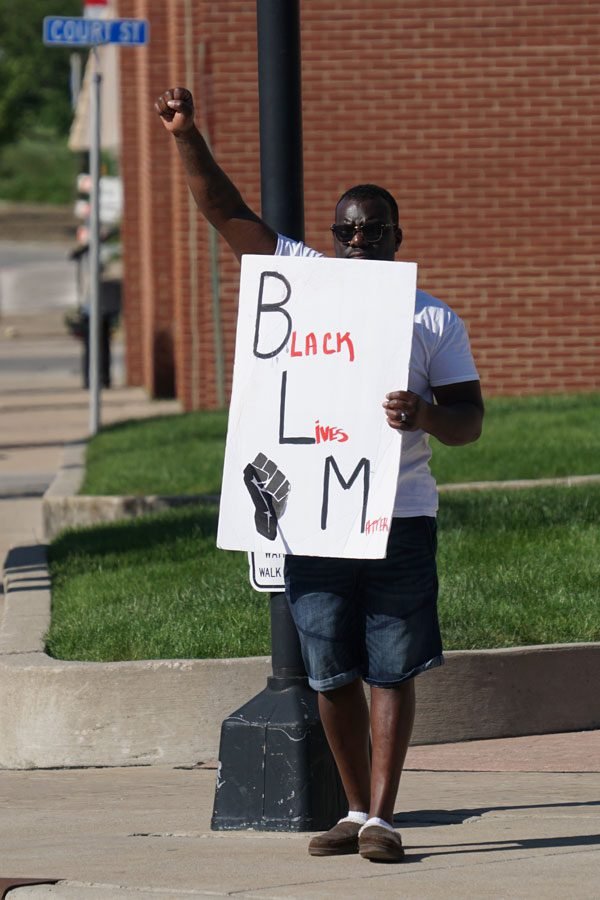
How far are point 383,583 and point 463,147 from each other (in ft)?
39.8

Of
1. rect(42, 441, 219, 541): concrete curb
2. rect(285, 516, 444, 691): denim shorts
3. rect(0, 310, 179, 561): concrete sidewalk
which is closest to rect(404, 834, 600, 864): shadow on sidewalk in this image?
rect(285, 516, 444, 691): denim shorts

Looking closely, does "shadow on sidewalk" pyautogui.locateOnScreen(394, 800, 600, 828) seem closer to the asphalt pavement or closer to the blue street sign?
the asphalt pavement

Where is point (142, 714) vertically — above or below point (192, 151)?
below

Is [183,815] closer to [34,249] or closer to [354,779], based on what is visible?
[354,779]

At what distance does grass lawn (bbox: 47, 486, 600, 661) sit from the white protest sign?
201cm

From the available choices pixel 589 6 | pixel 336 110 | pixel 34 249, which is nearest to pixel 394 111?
pixel 336 110

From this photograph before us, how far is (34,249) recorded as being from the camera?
2906 inches

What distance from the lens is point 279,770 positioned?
18.1 ft

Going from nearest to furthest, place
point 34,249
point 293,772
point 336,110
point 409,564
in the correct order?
1. point 409,564
2. point 293,772
3. point 336,110
4. point 34,249

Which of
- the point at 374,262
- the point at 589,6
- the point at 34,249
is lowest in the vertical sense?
the point at 34,249

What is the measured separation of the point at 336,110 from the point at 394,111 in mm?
533

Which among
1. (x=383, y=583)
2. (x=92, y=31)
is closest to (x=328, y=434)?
(x=383, y=583)

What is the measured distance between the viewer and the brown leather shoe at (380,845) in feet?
16.3

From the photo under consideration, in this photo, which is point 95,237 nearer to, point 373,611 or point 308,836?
point 308,836
